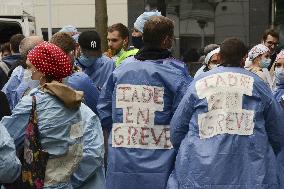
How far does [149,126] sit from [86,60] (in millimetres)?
2301

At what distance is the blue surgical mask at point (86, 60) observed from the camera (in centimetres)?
810

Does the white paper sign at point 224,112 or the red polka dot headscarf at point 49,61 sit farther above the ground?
the red polka dot headscarf at point 49,61

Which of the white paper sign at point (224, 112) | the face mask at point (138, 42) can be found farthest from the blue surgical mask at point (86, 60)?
the white paper sign at point (224, 112)

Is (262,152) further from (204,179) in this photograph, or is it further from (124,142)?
(124,142)

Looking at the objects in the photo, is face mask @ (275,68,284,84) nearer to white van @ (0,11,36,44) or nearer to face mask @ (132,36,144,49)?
face mask @ (132,36,144,49)

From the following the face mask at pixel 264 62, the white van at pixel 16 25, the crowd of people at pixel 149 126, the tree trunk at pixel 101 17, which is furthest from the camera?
the tree trunk at pixel 101 17

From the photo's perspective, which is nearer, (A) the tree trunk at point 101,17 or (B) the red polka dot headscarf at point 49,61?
(B) the red polka dot headscarf at point 49,61

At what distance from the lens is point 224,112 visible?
543cm

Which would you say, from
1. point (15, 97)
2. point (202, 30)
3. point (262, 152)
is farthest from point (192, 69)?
point (262, 152)

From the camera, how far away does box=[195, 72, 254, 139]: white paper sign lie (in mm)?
5414

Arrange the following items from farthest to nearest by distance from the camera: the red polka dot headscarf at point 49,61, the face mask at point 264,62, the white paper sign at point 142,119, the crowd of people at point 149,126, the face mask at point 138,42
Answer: the face mask at point 264,62 → the face mask at point 138,42 → the white paper sign at point 142,119 → the red polka dot headscarf at point 49,61 → the crowd of people at point 149,126

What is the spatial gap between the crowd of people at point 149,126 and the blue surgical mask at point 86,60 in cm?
125

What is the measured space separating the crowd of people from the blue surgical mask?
1.25 m

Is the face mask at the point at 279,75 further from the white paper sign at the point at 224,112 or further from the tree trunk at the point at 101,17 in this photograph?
the tree trunk at the point at 101,17
